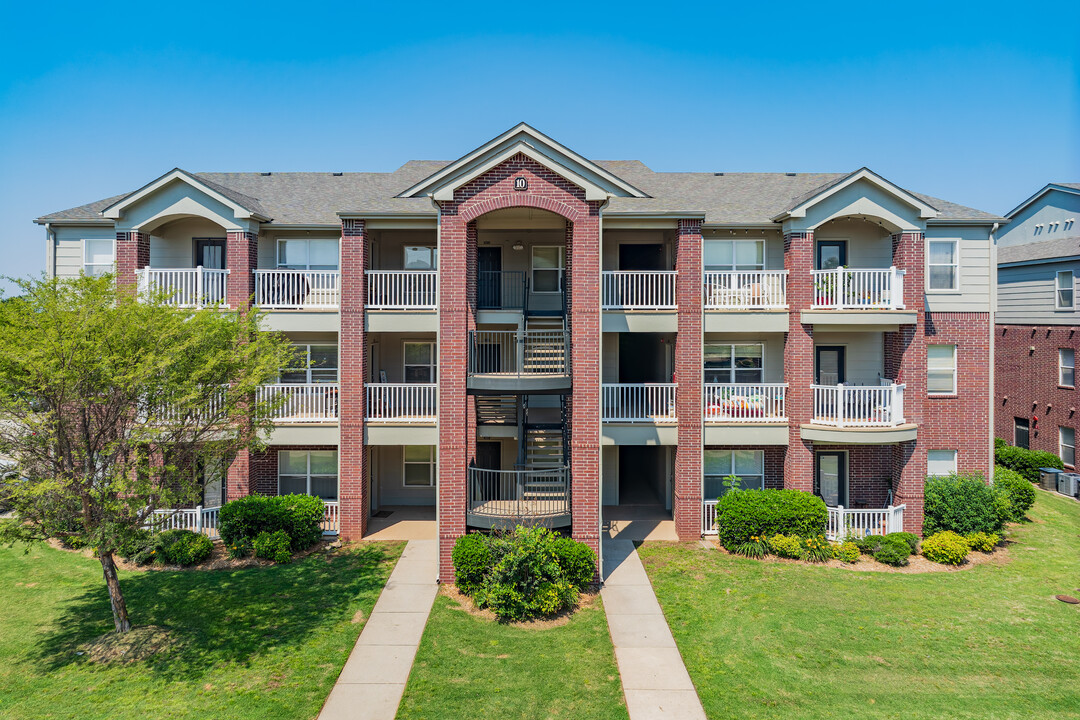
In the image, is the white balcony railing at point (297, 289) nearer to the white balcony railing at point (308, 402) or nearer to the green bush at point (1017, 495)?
the white balcony railing at point (308, 402)

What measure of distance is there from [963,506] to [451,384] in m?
14.7

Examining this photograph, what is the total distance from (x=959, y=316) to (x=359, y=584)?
737 inches

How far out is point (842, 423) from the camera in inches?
640

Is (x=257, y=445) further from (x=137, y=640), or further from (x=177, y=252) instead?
(x=177, y=252)

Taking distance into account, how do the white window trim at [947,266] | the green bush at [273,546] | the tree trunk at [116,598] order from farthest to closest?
the white window trim at [947,266]
the green bush at [273,546]
the tree trunk at [116,598]

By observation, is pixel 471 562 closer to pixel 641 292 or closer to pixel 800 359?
pixel 641 292

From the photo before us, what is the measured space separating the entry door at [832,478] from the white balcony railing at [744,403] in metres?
2.48

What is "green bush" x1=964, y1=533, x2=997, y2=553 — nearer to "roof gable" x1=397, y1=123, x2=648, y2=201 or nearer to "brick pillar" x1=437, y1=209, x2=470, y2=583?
"roof gable" x1=397, y1=123, x2=648, y2=201

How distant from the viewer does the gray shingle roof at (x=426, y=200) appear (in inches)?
679

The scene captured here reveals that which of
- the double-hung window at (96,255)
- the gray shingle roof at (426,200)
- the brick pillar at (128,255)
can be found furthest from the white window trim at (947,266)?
the double-hung window at (96,255)

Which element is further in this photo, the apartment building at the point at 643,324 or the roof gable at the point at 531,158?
the apartment building at the point at 643,324

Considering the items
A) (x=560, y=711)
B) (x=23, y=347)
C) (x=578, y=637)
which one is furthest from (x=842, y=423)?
(x=23, y=347)

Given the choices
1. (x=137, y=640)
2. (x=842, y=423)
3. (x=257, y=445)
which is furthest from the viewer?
(x=842, y=423)

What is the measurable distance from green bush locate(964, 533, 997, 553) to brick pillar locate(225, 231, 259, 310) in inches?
833
